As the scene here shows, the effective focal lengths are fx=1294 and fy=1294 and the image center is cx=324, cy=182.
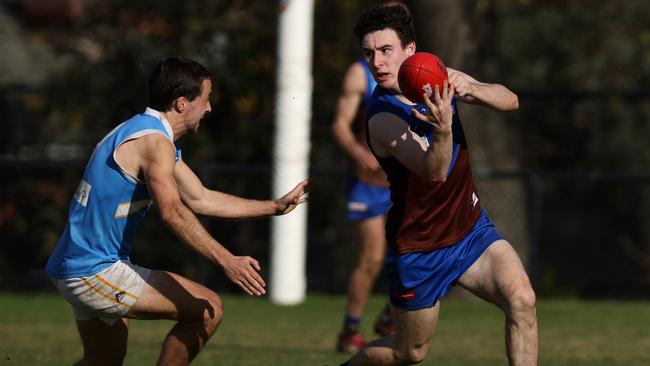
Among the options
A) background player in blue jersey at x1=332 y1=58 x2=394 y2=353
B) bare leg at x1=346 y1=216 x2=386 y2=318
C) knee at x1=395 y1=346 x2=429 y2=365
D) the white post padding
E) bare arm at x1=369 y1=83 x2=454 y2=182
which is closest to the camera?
bare arm at x1=369 y1=83 x2=454 y2=182

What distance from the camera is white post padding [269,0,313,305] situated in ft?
42.9

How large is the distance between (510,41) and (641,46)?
7.90 ft

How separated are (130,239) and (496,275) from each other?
180 cm

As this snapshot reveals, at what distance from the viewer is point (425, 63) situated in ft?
19.5

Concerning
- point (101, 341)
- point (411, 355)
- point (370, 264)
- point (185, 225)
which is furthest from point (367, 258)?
point (185, 225)

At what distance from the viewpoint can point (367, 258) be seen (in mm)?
9633

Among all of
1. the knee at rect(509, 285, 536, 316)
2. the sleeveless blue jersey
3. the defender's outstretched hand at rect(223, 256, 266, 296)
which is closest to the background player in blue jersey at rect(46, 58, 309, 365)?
the defender's outstretched hand at rect(223, 256, 266, 296)

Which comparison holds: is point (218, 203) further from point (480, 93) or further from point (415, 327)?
point (480, 93)

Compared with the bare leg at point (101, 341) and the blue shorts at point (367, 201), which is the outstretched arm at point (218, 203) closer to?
the bare leg at point (101, 341)

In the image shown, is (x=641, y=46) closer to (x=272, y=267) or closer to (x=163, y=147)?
(x=272, y=267)

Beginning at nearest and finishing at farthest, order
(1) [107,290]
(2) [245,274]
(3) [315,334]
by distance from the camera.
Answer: (2) [245,274] < (1) [107,290] < (3) [315,334]

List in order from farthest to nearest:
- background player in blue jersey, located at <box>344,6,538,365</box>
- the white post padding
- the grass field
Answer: the white post padding → the grass field → background player in blue jersey, located at <box>344,6,538,365</box>

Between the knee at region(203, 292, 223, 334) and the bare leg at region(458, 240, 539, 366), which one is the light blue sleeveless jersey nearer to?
the knee at region(203, 292, 223, 334)

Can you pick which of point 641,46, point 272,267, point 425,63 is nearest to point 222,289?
point 272,267
